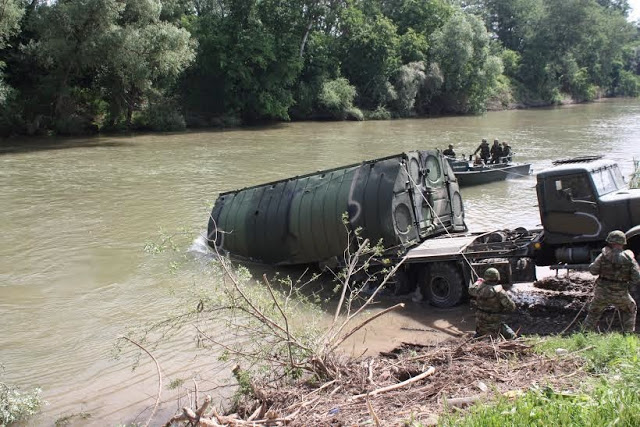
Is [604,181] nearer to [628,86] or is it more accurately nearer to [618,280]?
[618,280]

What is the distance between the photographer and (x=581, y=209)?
10.0m

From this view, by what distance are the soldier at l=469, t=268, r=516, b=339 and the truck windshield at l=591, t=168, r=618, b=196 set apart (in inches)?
121

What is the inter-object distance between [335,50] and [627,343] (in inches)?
2039

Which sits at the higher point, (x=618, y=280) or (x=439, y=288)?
(x=618, y=280)

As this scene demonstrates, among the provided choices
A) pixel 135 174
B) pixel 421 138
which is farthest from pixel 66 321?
pixel 421 138

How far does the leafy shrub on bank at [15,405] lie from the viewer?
749 centimetres

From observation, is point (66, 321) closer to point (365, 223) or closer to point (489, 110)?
point (365, 223)

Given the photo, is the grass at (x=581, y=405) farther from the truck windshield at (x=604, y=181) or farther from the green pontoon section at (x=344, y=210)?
the green pontoon section at (x=344, y=210)

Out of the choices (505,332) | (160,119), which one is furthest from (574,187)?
(160,119)

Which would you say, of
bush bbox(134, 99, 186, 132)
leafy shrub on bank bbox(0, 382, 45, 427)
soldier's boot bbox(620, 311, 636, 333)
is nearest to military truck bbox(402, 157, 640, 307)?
soldier's boot bbox(620, 311, 636, 333)

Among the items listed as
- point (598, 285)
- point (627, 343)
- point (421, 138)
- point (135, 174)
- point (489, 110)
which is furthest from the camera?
point (489, 110)

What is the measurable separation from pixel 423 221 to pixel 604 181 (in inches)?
140

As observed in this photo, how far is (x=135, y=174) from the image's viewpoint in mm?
26812

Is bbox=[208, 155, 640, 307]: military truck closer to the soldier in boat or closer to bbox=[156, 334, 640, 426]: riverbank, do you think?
bbox=[156, 334, 640, 426]: riverbank
